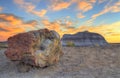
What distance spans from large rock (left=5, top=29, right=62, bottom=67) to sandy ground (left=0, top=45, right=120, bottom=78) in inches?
26.2

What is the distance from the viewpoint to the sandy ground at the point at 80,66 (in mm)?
12759

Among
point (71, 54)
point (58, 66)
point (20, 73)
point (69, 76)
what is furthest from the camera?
point (71, 54)

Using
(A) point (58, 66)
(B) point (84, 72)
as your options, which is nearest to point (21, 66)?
(A) point (58, 66)

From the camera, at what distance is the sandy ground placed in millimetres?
12759

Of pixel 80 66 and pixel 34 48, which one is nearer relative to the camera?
pixel 34 48

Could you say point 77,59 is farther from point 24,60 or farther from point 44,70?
point 24,60

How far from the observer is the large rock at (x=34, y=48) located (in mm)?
12781

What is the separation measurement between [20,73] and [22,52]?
133cm

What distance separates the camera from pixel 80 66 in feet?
46.3

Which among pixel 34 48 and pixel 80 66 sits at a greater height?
pixel 34 48

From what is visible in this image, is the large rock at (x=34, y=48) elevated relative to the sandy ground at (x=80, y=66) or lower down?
elevated

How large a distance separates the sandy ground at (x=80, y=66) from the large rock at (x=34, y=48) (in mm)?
665

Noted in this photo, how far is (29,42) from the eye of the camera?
1275 cm

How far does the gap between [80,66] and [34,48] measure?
3073 mm
